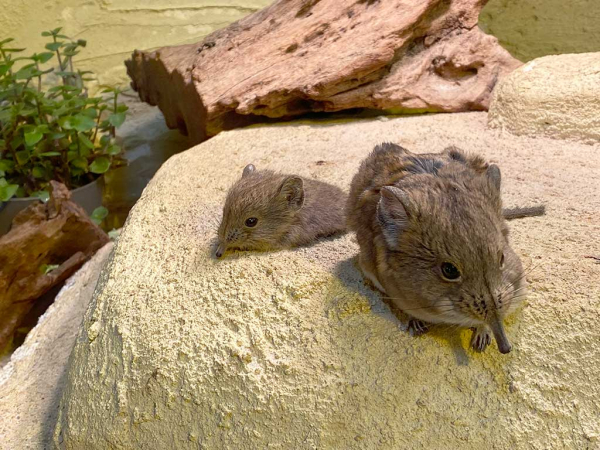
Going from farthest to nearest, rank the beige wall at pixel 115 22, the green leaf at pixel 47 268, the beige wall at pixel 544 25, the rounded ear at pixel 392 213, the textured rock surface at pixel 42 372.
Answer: the beige wall at pixel 115 22 < the beige wall at pixel 544 25 < the green leaf at pixel 47 268 < the textured rock surface at pixel 42 372 < the rounded ear at pixel 392 213

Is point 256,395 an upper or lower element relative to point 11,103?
lower

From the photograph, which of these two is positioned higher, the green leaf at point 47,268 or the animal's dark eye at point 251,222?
the animal's dark eye at point 251,222

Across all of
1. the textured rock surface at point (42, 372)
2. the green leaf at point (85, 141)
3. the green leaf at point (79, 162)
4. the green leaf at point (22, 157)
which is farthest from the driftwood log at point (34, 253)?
the green leaf at point (79, 162)

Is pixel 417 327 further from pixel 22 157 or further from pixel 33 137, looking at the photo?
pixel 22 157

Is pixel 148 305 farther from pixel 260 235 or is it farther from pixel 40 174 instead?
pixel 40 174

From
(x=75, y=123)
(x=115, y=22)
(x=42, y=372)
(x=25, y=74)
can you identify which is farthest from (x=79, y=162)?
(x=42, y=372)

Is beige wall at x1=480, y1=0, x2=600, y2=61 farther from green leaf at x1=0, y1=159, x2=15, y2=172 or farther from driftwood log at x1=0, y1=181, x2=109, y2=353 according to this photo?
green leaf at x1=0, y1=159, x2=15, y2=172

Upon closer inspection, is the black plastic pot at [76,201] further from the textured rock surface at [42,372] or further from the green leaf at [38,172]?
the textured rock surface at [42,372]

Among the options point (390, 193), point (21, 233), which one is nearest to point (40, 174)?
point (21, 233)
